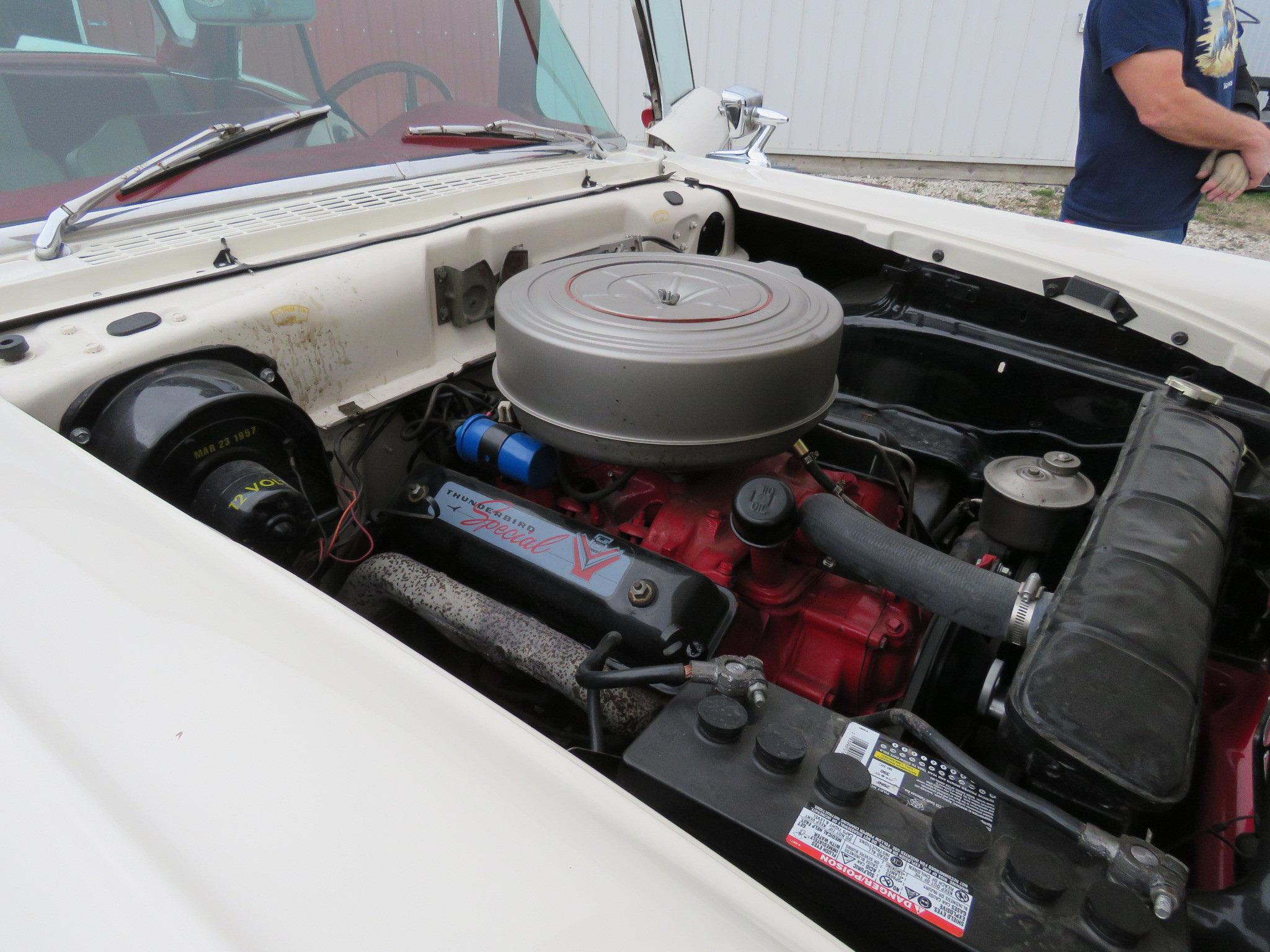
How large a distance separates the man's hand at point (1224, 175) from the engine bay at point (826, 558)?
1.17m

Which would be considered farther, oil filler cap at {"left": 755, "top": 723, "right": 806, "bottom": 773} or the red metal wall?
the red metal wall

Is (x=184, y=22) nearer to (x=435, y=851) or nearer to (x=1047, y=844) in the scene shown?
(x=435, y=851)

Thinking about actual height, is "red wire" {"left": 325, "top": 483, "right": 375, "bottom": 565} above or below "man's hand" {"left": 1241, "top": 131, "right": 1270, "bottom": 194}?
below

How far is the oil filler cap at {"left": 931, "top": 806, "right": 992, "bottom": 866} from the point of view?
27.0 inches

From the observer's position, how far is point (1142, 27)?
2.05 metres

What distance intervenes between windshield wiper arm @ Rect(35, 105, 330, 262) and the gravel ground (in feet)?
18.4

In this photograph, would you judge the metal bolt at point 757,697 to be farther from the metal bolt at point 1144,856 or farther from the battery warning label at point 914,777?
the metal bolt at point 1144,856

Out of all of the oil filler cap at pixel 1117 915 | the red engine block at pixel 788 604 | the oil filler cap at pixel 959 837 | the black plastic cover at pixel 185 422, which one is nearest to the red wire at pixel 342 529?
the black plastic cover at pixel 185 422

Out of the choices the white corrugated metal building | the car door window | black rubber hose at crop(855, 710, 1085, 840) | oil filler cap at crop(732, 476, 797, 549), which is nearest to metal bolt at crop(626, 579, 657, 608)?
oil filler cap at crop(732, 476, 797, 549)

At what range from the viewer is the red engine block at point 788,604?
3.98ft

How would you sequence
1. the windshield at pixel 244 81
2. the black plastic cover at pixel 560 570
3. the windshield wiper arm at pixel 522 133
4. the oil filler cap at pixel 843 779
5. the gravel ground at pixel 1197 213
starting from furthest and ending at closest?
the gravel ground at pixel 1197 213
the windshield wiper arm at pixel 522 133
the windshield at pixel 244 81
the black plastic cover at pixel 560 570
the oil filler cap at pixel 843 779

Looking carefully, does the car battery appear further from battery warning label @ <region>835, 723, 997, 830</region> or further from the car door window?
the car door window

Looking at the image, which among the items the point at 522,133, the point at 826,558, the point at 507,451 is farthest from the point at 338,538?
the point at 522,133

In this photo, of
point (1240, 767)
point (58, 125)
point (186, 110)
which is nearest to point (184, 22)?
point (186, 110)
